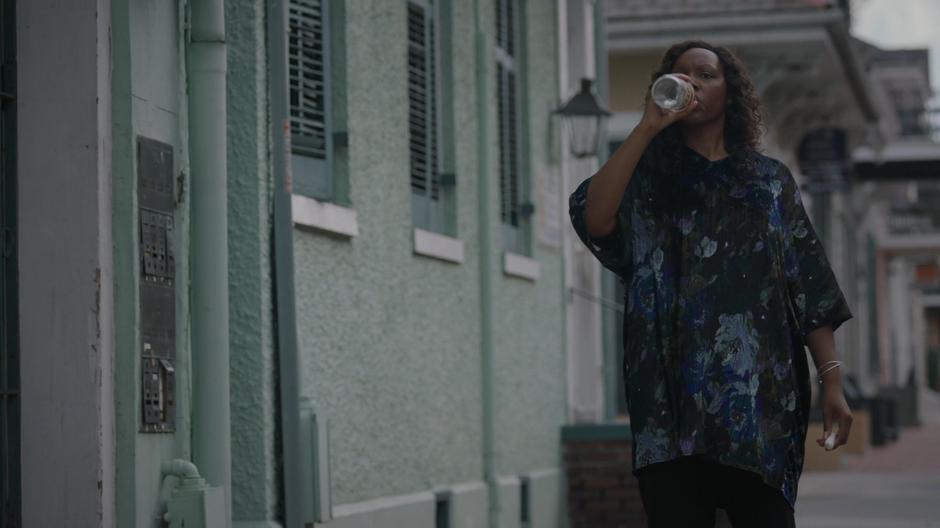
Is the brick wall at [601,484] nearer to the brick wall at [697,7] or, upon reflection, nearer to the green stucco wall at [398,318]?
the green stucco wall at [398,318]

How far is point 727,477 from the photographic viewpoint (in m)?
4.56

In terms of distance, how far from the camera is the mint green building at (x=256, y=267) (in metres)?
6.14

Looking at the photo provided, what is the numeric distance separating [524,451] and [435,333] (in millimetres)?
2168

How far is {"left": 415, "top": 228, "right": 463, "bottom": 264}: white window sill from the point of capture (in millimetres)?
10078

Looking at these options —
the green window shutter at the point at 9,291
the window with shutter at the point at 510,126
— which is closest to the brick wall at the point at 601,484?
the window with shutter at the point at 510,126

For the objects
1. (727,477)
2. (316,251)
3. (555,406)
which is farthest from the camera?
(555,406)

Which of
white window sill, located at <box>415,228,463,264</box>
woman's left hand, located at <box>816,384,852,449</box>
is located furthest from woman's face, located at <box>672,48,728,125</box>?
white window sill, located at <box>415,228,463,264</box>

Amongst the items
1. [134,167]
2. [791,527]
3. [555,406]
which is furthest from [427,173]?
[791,527]

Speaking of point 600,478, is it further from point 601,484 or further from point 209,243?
point 209,243

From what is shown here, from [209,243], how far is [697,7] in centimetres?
1505

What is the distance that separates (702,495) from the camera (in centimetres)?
457

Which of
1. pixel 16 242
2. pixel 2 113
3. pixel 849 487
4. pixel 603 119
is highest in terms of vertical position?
pixel 603 119

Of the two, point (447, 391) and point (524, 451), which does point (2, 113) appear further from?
point (524, 451)

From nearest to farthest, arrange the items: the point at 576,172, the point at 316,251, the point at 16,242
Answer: the point at 16,242
the point at 316,251
the point at 576,172
